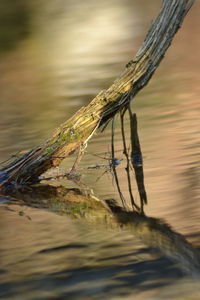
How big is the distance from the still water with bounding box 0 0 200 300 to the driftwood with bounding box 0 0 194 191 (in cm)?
28

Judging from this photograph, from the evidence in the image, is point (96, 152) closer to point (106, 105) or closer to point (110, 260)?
point (106, 105)

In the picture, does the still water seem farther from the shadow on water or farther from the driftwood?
the driftwood

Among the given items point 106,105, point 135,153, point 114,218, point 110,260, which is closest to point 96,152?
point 135,153

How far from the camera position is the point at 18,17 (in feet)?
58.5

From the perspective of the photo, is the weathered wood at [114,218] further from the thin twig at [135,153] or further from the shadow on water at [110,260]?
the thin twig at [135,153]

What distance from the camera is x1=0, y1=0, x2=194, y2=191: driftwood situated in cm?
569

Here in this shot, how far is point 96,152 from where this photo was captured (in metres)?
6.97

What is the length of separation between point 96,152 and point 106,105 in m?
1.04

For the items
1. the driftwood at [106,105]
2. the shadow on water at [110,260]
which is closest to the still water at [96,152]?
the shadow on water at [110,260]

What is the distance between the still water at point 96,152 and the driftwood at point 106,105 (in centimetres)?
28

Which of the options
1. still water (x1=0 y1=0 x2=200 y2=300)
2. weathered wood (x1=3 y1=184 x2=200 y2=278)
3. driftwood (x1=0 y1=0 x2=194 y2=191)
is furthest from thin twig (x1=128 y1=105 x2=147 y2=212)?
weathered wood (x1=3 y1=184 x2=200 y2=278)

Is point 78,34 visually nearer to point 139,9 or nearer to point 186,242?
point 139,9

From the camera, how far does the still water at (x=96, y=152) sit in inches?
163

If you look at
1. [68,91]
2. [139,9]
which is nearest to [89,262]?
[68,91]
